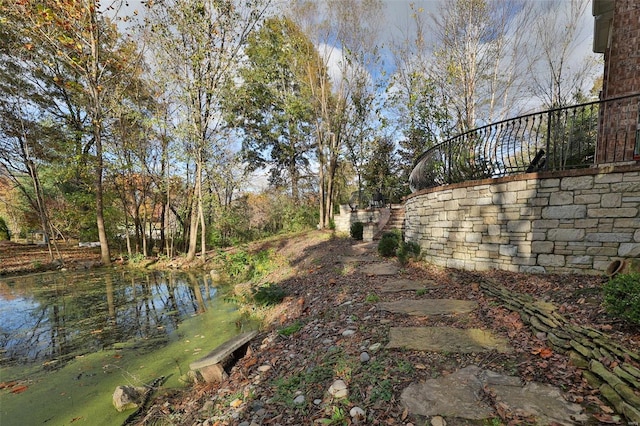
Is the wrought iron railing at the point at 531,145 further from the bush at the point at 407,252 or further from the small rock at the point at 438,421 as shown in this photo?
the small rock at the point at 438,421

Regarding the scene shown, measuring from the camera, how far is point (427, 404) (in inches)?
68.5

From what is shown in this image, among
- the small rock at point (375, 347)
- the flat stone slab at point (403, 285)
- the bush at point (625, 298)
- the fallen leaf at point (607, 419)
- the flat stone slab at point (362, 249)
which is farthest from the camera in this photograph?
the flat stone slab at point (362, 249)

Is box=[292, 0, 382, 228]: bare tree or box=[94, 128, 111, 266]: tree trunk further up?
box=[292, 0, 382, 228]: bare tree

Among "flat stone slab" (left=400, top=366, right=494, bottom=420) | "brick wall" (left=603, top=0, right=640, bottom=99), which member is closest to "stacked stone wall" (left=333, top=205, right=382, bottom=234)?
"brick wall" (left=603, top=0, right=640, bottom=99)

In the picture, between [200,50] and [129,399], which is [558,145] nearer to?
[129,399]

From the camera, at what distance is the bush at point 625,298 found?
7.05 feet

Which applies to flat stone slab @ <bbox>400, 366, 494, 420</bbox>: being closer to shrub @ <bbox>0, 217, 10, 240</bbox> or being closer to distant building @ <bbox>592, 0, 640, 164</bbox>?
distant building @ <bbox>592, 0, 640, 164</bbox>

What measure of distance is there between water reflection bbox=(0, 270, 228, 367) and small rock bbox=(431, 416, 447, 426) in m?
4.26

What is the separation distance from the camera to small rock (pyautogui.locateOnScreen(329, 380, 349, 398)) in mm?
1964

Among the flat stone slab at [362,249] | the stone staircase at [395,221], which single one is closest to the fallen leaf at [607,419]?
Result: the flat stone slab at [362,249]

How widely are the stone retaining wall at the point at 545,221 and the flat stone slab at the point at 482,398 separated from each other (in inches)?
110

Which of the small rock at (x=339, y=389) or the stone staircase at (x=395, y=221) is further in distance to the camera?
the stone staircase at (x=395, y=221)

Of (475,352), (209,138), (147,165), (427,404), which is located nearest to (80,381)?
(427,404)

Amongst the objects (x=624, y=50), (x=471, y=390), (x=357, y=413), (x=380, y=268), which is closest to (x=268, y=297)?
(x=380, y=268)
